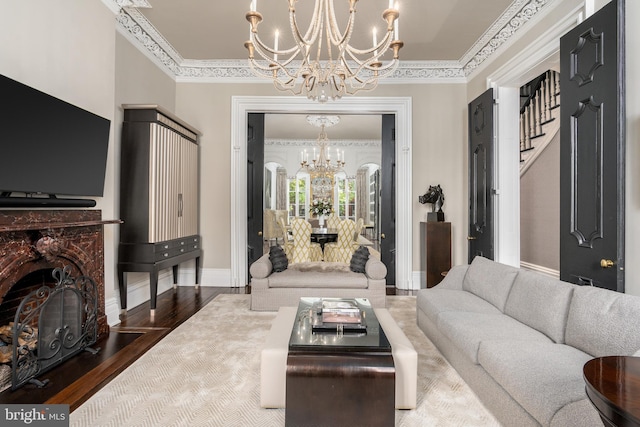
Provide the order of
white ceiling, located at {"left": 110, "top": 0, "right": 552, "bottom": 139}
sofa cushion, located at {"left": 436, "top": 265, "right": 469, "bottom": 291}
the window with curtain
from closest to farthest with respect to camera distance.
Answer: sofa cushion, located at {"left": 436, "top": 265, "right": 469, "bottom": 291} → white ceiling, located at {"left": 110, "top": 0, "right": 552, "bottom": 139} → the window with curtain


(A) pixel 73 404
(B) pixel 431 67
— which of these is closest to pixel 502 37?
(B) pixel 431 67

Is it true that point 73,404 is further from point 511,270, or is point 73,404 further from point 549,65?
point 549,65

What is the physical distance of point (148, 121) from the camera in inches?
152

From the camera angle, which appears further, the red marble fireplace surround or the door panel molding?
the door panel molding

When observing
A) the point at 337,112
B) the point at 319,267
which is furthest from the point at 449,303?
the point at 337,112

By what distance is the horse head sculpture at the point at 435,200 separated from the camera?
15.9 ft

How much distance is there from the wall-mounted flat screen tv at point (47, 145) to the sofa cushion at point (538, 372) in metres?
3.07

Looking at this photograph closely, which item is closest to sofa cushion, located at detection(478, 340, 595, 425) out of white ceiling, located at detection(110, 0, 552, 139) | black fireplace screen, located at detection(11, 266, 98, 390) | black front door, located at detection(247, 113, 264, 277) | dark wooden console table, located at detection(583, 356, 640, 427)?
dark wooden console table, located at detection(583, 356, 640, 427)

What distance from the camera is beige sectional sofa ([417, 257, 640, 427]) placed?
1.53m

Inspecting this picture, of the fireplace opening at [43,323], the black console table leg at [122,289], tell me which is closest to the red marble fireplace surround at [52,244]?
the fireplace opening at [43,323]

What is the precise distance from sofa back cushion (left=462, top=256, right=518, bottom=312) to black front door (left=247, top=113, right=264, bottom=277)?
10.6 ft

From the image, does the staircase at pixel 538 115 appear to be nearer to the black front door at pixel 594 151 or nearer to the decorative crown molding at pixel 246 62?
the decorative crown molding at pixel 246 62

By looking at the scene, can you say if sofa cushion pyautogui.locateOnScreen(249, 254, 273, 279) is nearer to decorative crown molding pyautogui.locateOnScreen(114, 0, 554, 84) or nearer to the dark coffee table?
the dark coffee table

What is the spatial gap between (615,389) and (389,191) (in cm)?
442
